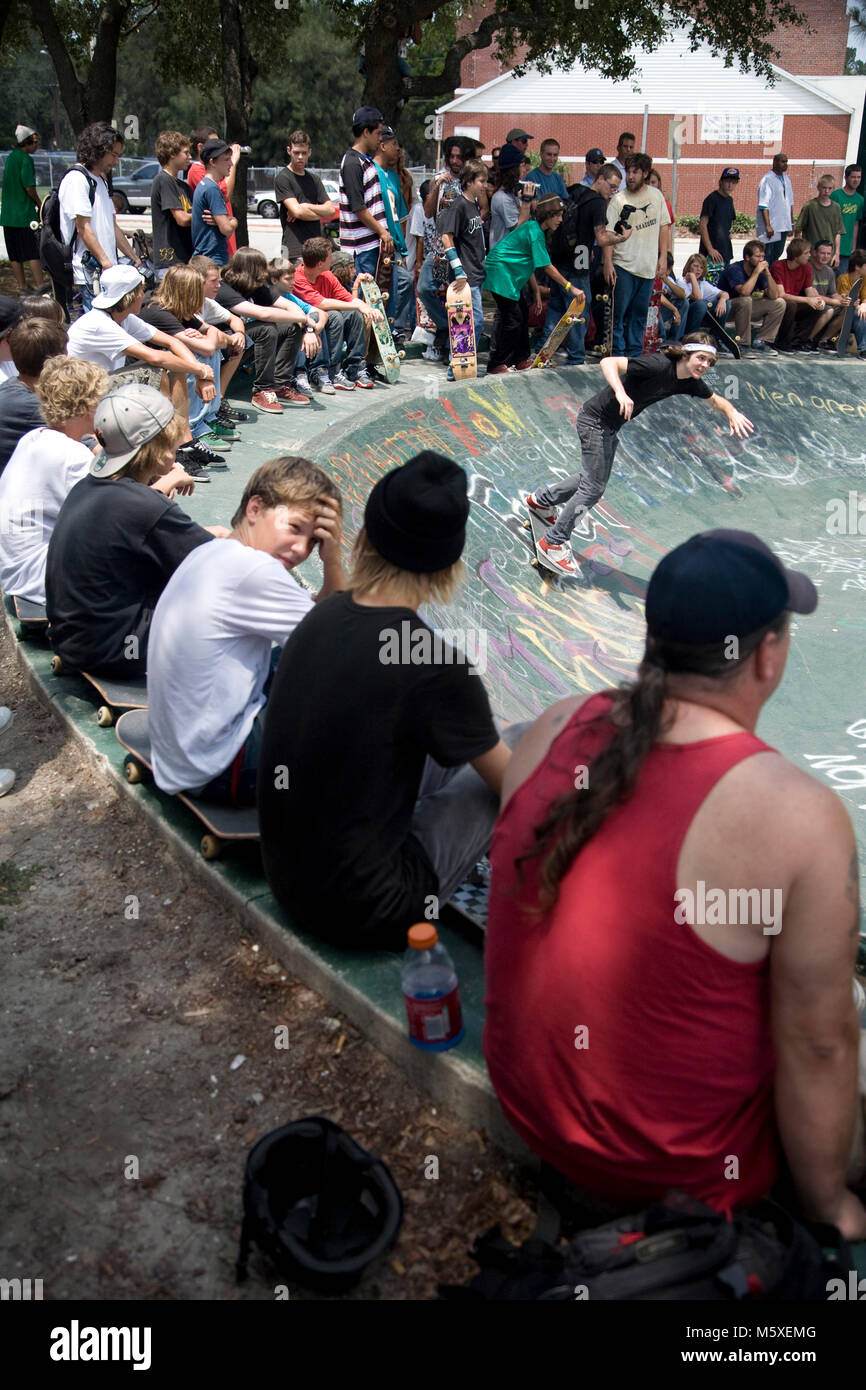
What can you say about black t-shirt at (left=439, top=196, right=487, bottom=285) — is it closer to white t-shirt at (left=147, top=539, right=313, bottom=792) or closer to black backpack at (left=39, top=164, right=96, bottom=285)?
black backpack at (left=39, top=164, right=96, bottom=285)

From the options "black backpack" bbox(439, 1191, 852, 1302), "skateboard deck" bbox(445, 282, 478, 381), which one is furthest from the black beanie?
"skateboard deck" bbox(445, 282, 478, 381)

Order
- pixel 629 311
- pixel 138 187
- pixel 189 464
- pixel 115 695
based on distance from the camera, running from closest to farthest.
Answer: pixel 115 695, pixel 189 464, pixel 629 311, pixel 138 187

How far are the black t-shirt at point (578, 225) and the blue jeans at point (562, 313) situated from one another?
128 mm

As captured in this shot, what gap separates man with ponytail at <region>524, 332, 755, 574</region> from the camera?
8406mm

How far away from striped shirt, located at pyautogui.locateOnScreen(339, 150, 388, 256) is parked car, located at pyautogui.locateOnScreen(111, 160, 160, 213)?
70.9ft

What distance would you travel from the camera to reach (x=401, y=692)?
8.63 ft

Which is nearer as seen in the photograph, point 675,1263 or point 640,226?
point 675,1263

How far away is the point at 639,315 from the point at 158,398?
9305 millimetres

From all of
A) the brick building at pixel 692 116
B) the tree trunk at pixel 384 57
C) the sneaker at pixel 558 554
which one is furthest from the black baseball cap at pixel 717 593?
the brick building at pixel 692 116

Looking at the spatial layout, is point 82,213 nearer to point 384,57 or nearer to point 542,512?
point 542,512

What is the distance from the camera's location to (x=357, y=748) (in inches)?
104

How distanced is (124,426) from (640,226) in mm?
9300
